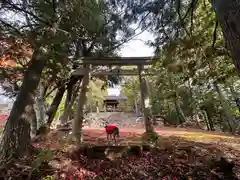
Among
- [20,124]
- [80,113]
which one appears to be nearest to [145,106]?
[80,113]

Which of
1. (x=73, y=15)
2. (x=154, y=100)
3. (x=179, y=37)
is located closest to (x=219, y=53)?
(x=179, y=37)

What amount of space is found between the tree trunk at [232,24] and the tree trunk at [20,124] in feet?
12.2

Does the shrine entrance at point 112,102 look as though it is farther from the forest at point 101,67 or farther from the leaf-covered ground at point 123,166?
the leaf-covered ground at point 123,166

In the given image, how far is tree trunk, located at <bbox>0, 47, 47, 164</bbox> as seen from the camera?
3217 millimetres

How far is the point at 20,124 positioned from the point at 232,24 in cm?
387

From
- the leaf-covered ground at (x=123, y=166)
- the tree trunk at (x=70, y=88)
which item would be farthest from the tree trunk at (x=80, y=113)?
the tree trunk at (x=70, y=88)

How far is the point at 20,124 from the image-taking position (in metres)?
3.42

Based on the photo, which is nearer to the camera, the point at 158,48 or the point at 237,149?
the point at 158,48

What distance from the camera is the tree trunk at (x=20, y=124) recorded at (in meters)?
3.22

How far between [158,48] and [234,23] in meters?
2.90

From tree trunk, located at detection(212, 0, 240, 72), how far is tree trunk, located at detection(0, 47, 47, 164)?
146 inches

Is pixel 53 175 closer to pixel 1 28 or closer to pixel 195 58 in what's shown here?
pixel 1 28

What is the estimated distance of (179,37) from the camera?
15.0 ft

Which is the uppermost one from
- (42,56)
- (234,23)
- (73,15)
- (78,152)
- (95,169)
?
(73,15)
